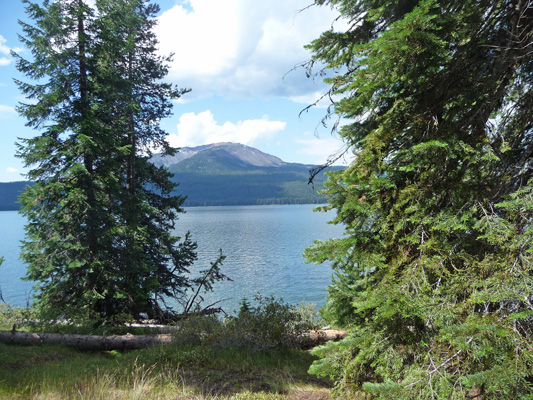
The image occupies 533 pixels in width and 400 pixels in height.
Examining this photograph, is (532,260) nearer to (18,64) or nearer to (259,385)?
(259,385)

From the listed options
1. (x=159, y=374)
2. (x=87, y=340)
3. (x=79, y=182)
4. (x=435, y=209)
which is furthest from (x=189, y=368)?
(x=79, y=182)

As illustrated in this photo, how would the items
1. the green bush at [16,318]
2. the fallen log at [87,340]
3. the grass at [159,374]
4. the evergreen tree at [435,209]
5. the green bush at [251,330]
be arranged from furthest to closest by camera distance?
the green bush at [16,318] → the fallen log at [87,340] → the green bush at [251,330] → the grass at [159,374] → the evergreen tree at [435,209]

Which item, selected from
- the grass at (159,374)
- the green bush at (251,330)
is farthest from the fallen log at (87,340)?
the green bush at (251,330)

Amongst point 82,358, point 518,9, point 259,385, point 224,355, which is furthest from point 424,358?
point 82,358

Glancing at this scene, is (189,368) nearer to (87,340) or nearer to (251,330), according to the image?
(251,330)

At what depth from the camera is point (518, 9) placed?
13.5ft

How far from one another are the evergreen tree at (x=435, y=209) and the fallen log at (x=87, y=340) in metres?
6.73

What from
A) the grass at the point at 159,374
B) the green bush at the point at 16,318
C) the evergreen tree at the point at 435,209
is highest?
the evergreen tree at the point at 435,209

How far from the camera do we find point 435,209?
430 centimetres

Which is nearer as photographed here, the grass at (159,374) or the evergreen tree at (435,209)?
the evergreen tree at (435,209)

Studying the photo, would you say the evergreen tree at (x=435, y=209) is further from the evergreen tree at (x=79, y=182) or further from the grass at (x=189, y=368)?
the evergreen tree at (x=79, y=182)

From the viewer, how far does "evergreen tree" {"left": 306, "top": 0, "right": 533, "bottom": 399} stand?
3531 mm

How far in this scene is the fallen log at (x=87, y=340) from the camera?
9.17m

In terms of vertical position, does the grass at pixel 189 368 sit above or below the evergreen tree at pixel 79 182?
below
